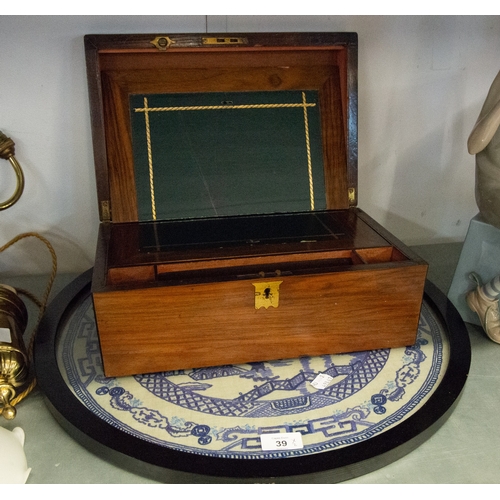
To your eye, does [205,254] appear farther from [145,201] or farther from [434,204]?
[434,204]

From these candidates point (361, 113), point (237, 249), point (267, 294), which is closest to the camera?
point (267, 294)

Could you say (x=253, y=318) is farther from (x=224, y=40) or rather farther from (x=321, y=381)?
(x=224, y=40)

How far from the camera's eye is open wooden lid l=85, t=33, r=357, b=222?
3.95ft

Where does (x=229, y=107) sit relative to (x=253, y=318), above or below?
above

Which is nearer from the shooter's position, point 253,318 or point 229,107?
point 253,318

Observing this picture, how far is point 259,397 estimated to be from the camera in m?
0.98

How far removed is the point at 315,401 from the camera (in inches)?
38.3

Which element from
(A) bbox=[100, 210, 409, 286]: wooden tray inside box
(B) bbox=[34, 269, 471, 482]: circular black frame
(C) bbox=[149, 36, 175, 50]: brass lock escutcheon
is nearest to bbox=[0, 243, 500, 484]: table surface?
(B) bbox=[34, 269, 471, 482]: circular black frame

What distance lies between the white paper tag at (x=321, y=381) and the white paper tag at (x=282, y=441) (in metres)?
0.13

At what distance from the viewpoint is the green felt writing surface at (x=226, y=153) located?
1.24 m

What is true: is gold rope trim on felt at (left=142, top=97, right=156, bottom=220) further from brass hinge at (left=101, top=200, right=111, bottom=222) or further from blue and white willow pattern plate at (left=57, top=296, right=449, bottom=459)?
blue and white willow pattern plate at (left=57, top=296, right=449, bottom=459)

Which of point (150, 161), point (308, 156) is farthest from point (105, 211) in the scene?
point (308, 156)

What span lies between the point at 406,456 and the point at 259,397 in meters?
0.27

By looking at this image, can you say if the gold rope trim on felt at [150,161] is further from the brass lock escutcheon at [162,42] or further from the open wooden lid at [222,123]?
the brass lock escutcheon at [162,42]
